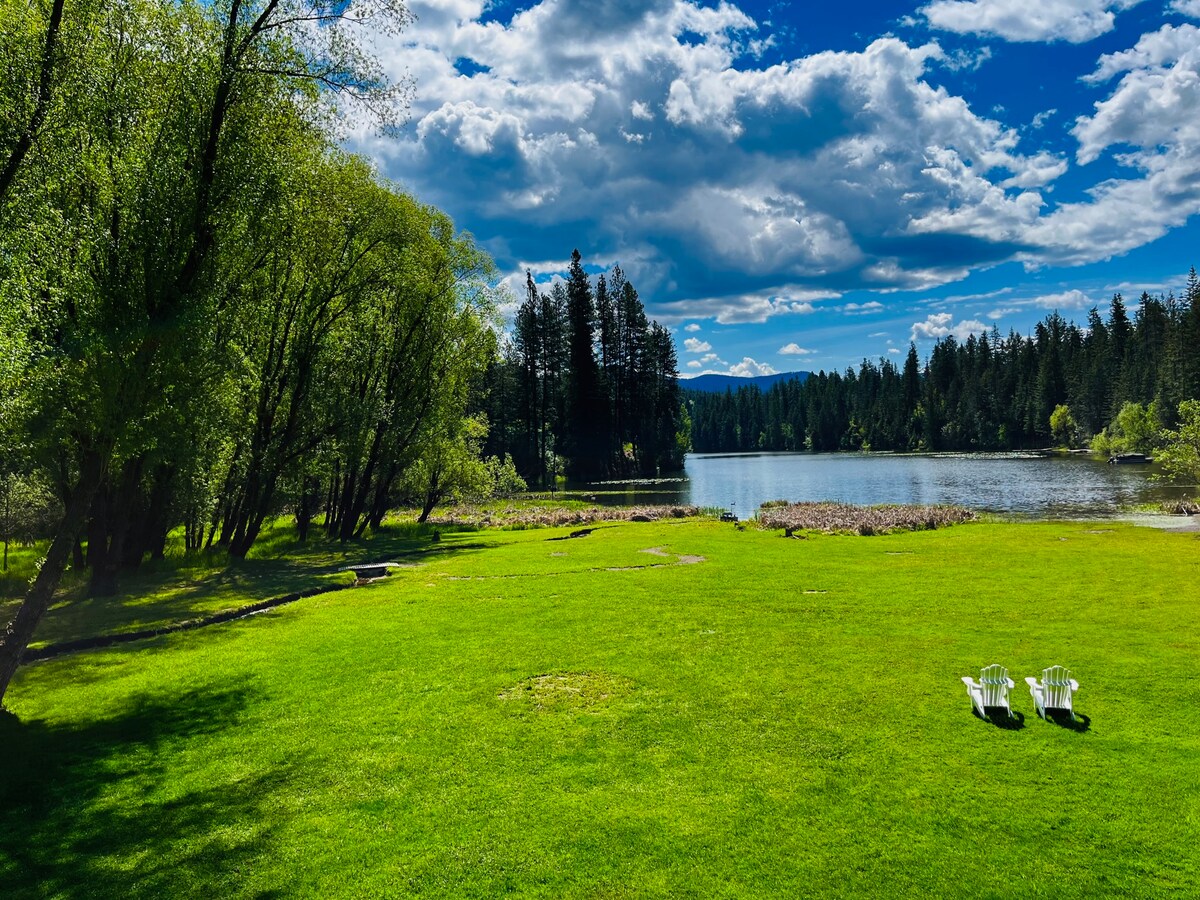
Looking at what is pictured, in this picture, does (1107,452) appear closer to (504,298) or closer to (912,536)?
(912,536)

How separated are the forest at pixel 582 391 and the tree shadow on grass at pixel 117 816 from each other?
6888 cm

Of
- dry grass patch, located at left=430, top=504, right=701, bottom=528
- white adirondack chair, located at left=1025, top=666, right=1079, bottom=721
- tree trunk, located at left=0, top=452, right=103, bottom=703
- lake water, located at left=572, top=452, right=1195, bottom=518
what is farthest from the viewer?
lake water, located at left=572, top=452, right=1195, bottom=518

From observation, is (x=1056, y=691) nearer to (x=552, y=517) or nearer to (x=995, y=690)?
(x=995, y=690)

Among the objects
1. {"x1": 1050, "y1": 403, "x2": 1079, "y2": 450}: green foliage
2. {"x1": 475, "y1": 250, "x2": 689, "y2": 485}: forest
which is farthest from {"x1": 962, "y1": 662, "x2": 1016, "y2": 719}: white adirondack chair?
{"x1": 1050, "y1": 403, "x2": 1079, "y2": 450}: green foliage

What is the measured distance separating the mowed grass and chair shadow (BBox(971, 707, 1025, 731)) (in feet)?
0.30

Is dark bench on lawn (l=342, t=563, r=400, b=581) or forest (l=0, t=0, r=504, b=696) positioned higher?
forest (l=0, t=0, r=504, b=696)

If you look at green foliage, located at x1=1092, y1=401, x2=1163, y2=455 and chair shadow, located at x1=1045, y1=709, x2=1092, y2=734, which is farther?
green foliage, located at x1=1092, y1=401, x2=1163, y2=455

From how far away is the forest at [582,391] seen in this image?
7962 centimetres

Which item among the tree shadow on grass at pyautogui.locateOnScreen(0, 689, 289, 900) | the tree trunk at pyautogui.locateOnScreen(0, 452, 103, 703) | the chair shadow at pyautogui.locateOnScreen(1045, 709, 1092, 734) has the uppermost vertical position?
the tree trunk at pyautogui.locateOnScreen(0, 452, 103, 703)

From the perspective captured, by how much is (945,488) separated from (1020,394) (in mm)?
94208

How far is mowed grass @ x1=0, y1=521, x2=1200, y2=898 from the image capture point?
539cm

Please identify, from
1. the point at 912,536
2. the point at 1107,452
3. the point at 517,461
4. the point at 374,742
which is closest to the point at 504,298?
the point at 912,536

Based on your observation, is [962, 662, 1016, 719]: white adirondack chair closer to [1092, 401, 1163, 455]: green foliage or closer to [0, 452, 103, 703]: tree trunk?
[0, 452, 103, 703]: tree trunk

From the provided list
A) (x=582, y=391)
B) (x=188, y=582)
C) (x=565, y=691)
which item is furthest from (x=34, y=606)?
(x=582, y=391)
